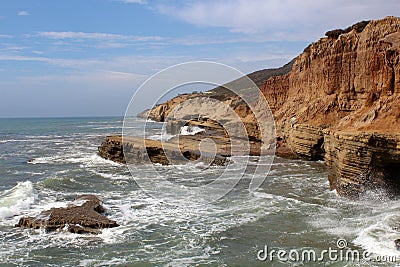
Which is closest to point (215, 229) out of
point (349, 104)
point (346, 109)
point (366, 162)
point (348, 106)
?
point (366, 162)

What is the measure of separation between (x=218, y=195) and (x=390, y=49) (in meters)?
10.3

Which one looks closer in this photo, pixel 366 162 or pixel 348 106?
pixel 366 162

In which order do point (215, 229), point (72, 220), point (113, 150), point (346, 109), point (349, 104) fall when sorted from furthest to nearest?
1. point (113, 150)
2. point (349, 104)
3. point (346, 109)
4. point (72, 220)
5. point (215, 229)

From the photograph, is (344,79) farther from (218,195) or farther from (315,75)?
(218,195)

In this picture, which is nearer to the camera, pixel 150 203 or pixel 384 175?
pixel 384 175

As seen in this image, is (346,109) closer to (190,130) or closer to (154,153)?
(154,153)

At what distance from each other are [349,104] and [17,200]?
21.0 m

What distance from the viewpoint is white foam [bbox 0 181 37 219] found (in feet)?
49.1

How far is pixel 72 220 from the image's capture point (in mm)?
13016

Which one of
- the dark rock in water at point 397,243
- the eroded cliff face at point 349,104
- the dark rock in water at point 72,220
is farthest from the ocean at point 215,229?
the eroded cliff face at point 349,104

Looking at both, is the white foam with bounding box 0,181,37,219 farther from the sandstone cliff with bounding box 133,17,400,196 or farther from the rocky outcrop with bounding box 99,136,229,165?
the sandstone cliff with bounding box 133,17,400,196

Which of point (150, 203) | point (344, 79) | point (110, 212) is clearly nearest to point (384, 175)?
point (150, 203)

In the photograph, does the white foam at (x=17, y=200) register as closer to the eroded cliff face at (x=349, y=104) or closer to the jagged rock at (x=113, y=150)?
the jagged rock at (x=113, y=150)

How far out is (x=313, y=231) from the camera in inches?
478
